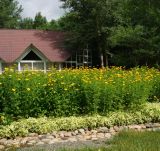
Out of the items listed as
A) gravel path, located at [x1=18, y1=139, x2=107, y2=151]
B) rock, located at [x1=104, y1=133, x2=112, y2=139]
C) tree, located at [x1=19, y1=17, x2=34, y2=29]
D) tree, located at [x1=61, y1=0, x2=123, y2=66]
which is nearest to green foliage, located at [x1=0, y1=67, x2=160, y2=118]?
rock, located at [x1=104, y1=133, x2=112, y2=139]

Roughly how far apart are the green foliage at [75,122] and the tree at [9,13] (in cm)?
4051

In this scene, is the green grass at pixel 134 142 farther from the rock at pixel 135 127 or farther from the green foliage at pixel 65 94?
the green foliage at pixel 65 94

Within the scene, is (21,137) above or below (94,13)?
below

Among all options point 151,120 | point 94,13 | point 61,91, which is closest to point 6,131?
point 61,91

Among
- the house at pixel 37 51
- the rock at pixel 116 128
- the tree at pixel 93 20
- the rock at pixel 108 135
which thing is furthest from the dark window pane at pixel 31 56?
the rock at pixel 108 135

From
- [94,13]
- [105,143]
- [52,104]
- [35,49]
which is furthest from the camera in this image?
[35,49]

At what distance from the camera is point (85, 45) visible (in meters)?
39.3

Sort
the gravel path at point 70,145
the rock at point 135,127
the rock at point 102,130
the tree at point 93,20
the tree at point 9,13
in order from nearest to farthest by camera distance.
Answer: the gravel path at point 70,145 < the rock at point 102,130 < the rock at point 135,127 < the tree at point 93,20 < the tree at point 9,13

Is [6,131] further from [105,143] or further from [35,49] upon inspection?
[35,49]

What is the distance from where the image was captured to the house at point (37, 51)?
125ft

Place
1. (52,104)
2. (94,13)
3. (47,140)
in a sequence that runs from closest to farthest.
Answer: (47,140)
(52,104)
(94,13)

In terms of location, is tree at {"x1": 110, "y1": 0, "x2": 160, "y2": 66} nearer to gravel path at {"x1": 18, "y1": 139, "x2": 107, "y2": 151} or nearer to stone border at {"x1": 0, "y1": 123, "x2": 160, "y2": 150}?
stone border at {"x1": 0, "y1": 123, "x2": 160, "y2": 150}

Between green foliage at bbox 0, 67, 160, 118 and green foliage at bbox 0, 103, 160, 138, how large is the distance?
338mm

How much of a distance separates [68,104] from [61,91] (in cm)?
42
